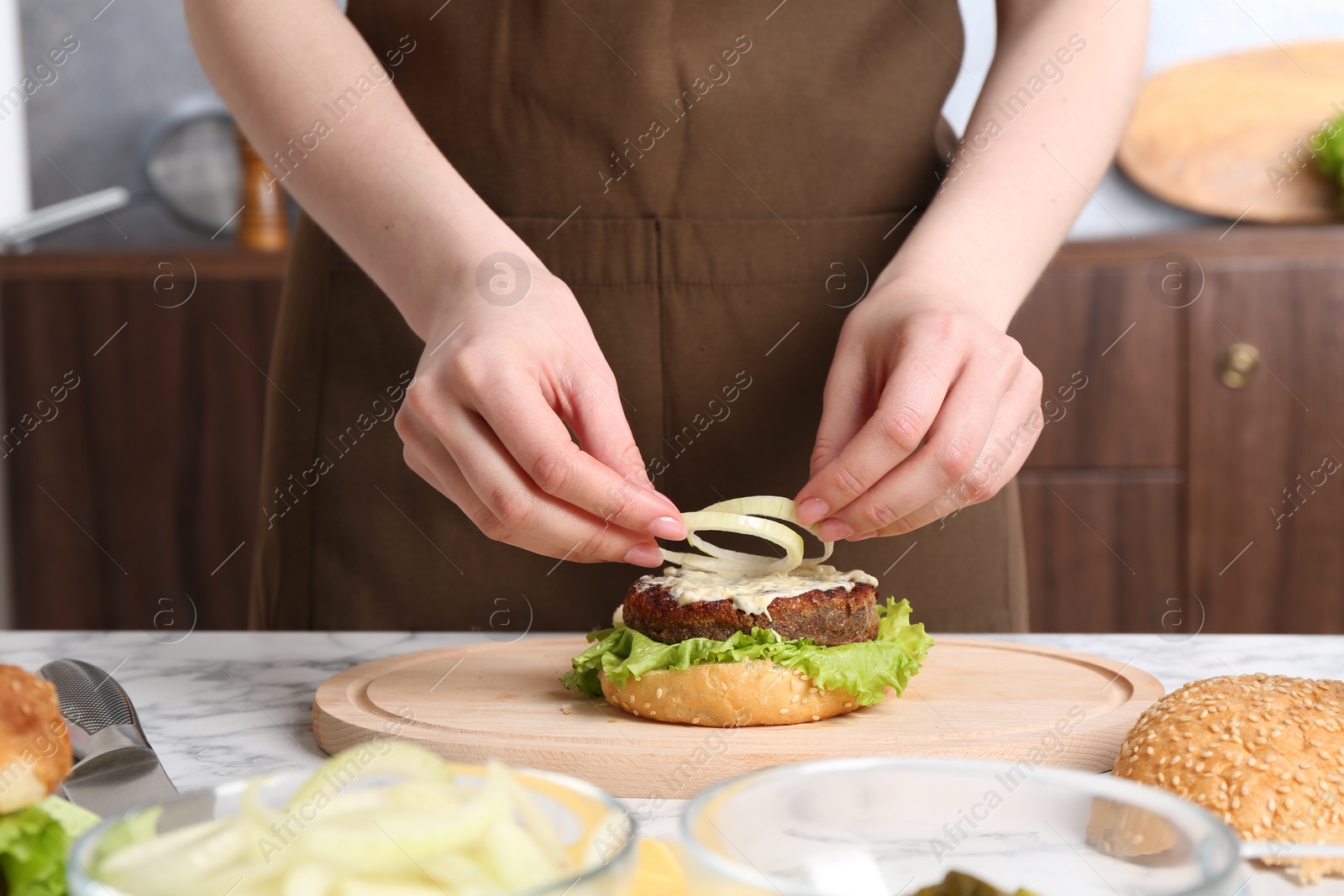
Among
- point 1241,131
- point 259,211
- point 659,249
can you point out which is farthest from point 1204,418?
point 259,211

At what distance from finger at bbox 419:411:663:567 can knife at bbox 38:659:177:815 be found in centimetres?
41

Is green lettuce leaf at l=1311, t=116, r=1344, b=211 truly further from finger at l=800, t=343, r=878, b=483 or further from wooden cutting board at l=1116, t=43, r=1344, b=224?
finger at l=800, t=343, r=878, b=483

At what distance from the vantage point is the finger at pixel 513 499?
51.8 inches

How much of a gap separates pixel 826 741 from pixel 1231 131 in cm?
346

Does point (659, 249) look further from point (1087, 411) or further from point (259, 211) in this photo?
point (259, 211)

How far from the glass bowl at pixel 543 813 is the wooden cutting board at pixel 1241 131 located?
3.90 metres

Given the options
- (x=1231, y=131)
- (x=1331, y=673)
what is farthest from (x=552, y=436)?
(x=1231, y=131)

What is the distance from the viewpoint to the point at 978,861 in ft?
2.06

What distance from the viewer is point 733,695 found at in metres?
1.40

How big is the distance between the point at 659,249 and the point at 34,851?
1.42 meters

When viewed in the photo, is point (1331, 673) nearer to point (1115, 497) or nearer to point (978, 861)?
point (978, 861)

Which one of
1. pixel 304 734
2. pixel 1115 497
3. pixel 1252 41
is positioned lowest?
pixel 1115 497

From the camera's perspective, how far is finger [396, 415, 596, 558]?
1.37m

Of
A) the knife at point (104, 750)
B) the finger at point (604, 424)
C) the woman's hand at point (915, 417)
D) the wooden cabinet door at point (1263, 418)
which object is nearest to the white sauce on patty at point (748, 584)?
the woman's hand at point (915, 417)
